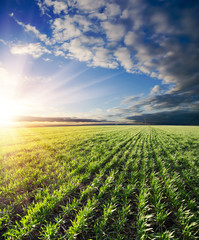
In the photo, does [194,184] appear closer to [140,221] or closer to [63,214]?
[140,221]

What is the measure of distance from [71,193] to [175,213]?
403cm

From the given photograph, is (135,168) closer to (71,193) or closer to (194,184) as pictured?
(194,184)

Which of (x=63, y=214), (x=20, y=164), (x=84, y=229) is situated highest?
(x=84, y=229)

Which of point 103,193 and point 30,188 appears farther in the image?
point 30,188

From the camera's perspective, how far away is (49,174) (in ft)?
20.6

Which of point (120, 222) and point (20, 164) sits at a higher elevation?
point (120, 222)

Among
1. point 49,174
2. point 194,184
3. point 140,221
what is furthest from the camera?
point 49,174

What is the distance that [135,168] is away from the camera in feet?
23.5

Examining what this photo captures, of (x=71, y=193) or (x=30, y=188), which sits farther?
(x=30, y=188)

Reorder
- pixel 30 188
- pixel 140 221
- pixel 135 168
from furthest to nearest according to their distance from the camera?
1. pixel 135 168
2. pixel 30 188
3. pixel 140 221

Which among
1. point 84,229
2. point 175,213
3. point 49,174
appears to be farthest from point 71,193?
point 175,213

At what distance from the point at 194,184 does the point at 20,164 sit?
38.2 ft

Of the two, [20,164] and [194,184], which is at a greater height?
[194,184]

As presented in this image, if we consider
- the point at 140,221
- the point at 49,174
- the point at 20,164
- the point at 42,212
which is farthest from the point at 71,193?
the point at 20,164
